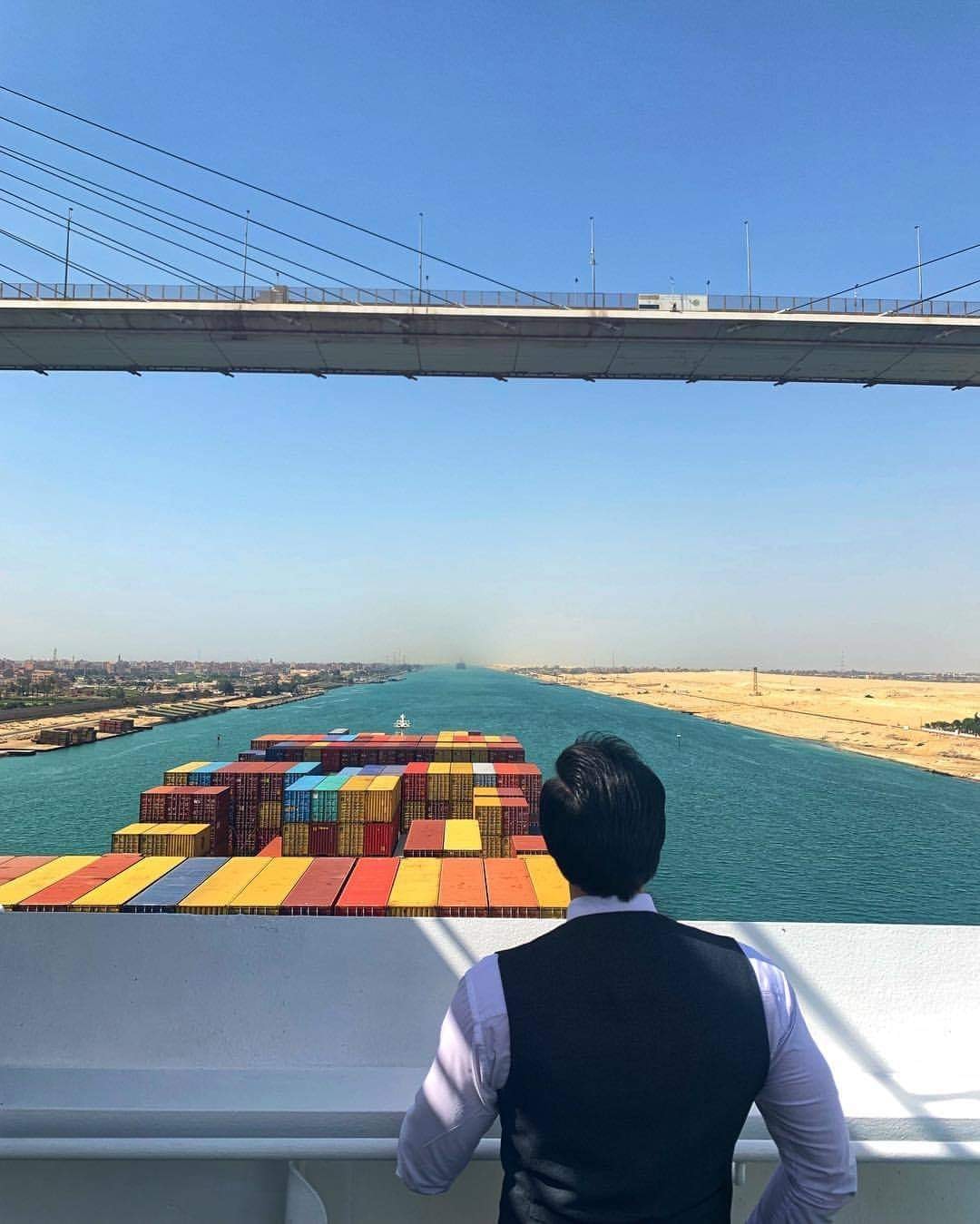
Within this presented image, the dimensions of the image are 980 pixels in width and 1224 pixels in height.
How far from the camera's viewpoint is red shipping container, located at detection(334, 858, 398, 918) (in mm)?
7883

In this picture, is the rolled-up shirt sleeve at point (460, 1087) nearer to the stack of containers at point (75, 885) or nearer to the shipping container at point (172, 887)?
the stack of containers at point (75, 885)

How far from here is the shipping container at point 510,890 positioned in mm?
8328

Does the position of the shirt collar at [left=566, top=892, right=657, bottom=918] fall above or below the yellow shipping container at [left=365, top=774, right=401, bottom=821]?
above

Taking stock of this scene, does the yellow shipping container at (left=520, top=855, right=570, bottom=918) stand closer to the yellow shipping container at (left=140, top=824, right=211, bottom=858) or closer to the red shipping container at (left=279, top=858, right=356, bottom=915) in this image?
the red shipping container at (left=279, top=858, right=356, bottom=915)

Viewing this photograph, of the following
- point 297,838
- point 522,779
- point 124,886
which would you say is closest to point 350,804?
point 297,838

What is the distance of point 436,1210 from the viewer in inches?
58.1

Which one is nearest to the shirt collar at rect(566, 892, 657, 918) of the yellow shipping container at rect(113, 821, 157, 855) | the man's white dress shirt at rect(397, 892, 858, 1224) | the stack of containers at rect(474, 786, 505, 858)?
the man's white dress shirt at rect(397, 892, 858, 1224)

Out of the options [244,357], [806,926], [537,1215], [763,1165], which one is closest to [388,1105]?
[537,1215]

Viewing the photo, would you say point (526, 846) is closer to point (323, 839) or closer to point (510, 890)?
point (323, 839)

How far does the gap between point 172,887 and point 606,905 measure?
9.46 meters

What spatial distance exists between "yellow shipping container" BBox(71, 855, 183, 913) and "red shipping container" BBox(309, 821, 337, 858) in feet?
19.5

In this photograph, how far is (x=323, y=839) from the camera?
51.8 ft

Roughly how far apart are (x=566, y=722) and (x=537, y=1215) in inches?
2531

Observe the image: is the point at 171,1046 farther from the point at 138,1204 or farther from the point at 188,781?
the point at 188,781
